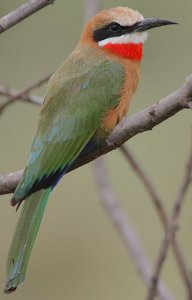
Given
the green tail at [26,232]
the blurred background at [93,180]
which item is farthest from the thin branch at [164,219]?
→ the blurred background at [93,180]

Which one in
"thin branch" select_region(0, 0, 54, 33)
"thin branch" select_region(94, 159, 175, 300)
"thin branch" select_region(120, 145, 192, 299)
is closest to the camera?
"thin branch" select_region(120, 145, 192, 299)

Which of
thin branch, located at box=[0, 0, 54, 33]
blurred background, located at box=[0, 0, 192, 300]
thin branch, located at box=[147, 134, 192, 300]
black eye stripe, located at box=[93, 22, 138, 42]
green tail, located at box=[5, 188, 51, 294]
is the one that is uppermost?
thin branch, located at box=[0, 0, 54, 33]

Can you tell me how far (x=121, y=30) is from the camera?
3836 mm

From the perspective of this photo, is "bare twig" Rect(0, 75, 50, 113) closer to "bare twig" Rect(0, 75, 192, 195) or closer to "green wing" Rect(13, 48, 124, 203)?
"green wing" Rect(13, 48, 124, 203)

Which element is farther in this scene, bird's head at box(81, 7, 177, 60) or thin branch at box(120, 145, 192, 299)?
bird's head at box(81, 7, 177, 60)

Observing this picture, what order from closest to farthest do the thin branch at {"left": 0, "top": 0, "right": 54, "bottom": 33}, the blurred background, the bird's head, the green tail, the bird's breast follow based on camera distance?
the thin branch at {"left": 0, "top": 0, "right": 54, "bottom": 33} < the green tail < the bird's breast < the bird's head < the blurred background

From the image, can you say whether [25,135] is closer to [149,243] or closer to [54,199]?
[54,199]

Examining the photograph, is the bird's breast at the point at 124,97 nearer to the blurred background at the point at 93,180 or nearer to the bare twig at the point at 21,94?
the bare twig at the point at 21,94

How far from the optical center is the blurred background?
5.34m

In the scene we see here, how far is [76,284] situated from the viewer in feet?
17.3

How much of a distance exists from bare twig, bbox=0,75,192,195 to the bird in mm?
94

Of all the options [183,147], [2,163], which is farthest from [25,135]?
Answer: [183,147]

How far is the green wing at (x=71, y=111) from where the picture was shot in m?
3.47

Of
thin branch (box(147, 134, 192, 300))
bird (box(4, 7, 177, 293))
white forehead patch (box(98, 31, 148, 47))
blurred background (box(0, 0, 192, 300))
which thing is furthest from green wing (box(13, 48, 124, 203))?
blurred background (box(0, 0, 192, 300))
